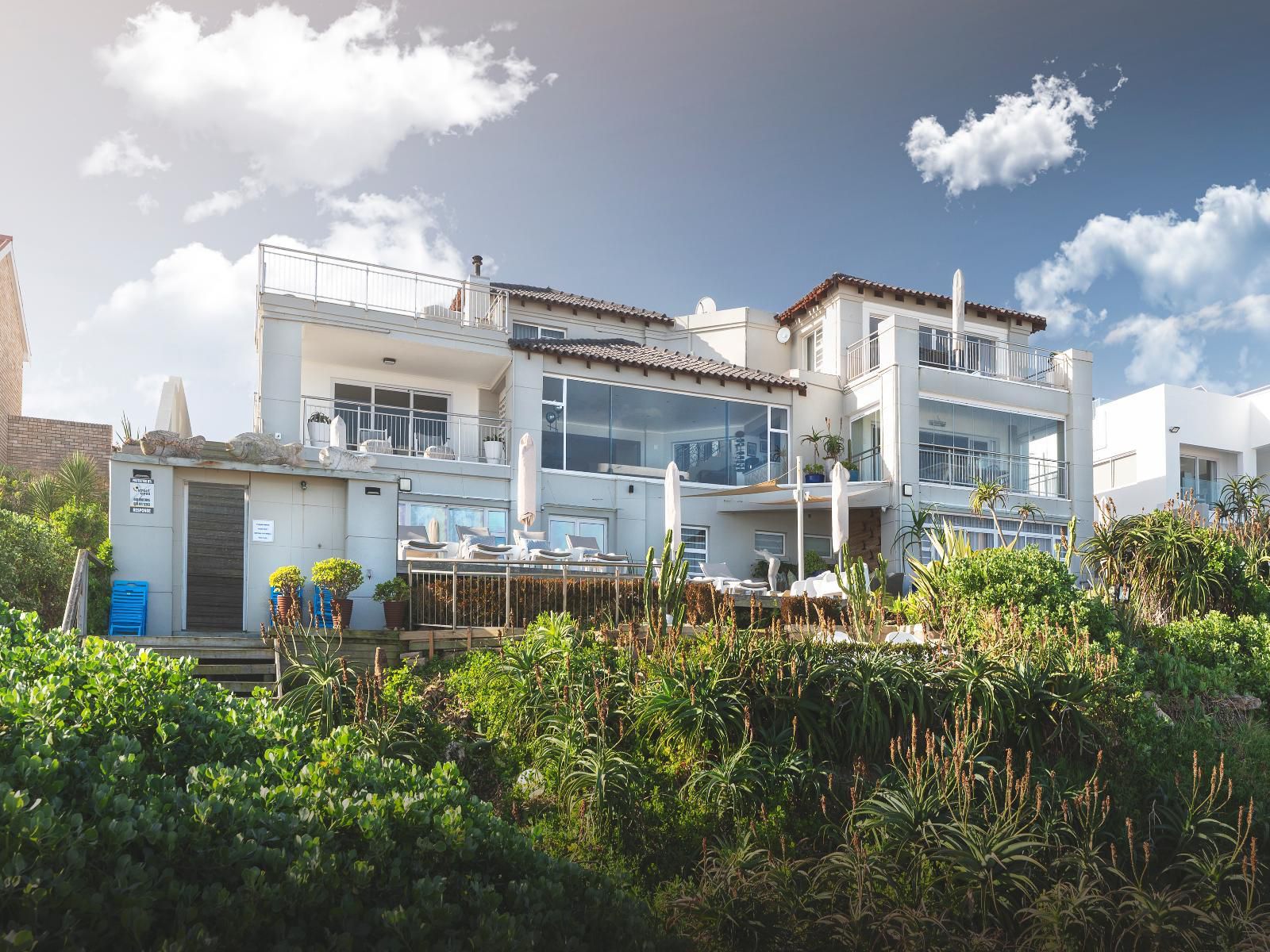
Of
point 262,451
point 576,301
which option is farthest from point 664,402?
point 262,451

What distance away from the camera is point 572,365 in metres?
22.3

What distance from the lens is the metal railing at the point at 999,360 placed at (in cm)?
2523

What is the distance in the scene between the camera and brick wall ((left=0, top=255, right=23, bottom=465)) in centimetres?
2562

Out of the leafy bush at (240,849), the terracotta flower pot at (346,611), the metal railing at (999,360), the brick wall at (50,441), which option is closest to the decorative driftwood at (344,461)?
the terracotta flower pot at (346,611)

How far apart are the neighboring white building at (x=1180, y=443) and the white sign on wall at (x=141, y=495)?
2942 cm

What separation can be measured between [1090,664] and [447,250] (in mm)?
19956

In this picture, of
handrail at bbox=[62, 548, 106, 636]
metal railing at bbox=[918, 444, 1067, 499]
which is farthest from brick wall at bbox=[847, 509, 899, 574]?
handrail at bbox=[62, 548, 106, 636]

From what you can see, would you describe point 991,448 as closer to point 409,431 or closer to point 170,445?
point 409,431

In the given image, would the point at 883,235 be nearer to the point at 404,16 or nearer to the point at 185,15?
the point at 404,16

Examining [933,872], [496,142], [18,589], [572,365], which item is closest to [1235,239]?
[572,365]

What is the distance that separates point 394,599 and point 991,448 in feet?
60.4

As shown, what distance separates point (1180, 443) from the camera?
3075 centimetres

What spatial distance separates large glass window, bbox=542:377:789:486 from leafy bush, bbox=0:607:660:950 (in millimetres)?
17350

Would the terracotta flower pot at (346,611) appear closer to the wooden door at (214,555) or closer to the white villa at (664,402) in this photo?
the wooden door at (214,555)
